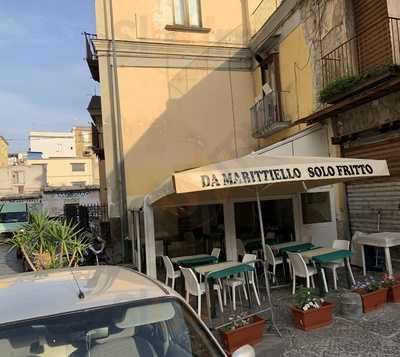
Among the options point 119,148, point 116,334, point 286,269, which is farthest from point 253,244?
point 116,334

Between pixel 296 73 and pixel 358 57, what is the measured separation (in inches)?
108

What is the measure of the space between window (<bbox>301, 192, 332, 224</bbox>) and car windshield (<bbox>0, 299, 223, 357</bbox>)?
8875mm

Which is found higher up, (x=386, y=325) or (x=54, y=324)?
(x=54, y=324)

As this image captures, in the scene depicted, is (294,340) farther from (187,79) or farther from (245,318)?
(187,79)

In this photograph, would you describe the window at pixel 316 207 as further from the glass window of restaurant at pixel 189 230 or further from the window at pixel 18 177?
the window at pixel 18 177

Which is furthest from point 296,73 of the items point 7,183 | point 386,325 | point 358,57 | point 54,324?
point 7,183

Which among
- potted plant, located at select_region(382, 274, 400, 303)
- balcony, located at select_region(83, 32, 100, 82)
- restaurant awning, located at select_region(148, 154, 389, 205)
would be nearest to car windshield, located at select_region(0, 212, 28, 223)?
balcony, located at select_region(83, 32, 100, 82)

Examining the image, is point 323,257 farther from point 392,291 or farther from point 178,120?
point 178,120

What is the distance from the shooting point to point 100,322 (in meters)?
2.35

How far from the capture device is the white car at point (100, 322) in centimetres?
226

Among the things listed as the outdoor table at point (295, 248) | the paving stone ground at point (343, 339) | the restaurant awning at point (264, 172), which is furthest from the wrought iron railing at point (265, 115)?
the paving stone ground at point (343, 339)

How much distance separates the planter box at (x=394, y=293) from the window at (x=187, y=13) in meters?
12.2

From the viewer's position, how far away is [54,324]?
7.42 ft

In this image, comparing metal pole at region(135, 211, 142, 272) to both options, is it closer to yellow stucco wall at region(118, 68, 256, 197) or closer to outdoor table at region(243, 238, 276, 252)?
yellow stucco wall at region(118, 68, 256, 197)
